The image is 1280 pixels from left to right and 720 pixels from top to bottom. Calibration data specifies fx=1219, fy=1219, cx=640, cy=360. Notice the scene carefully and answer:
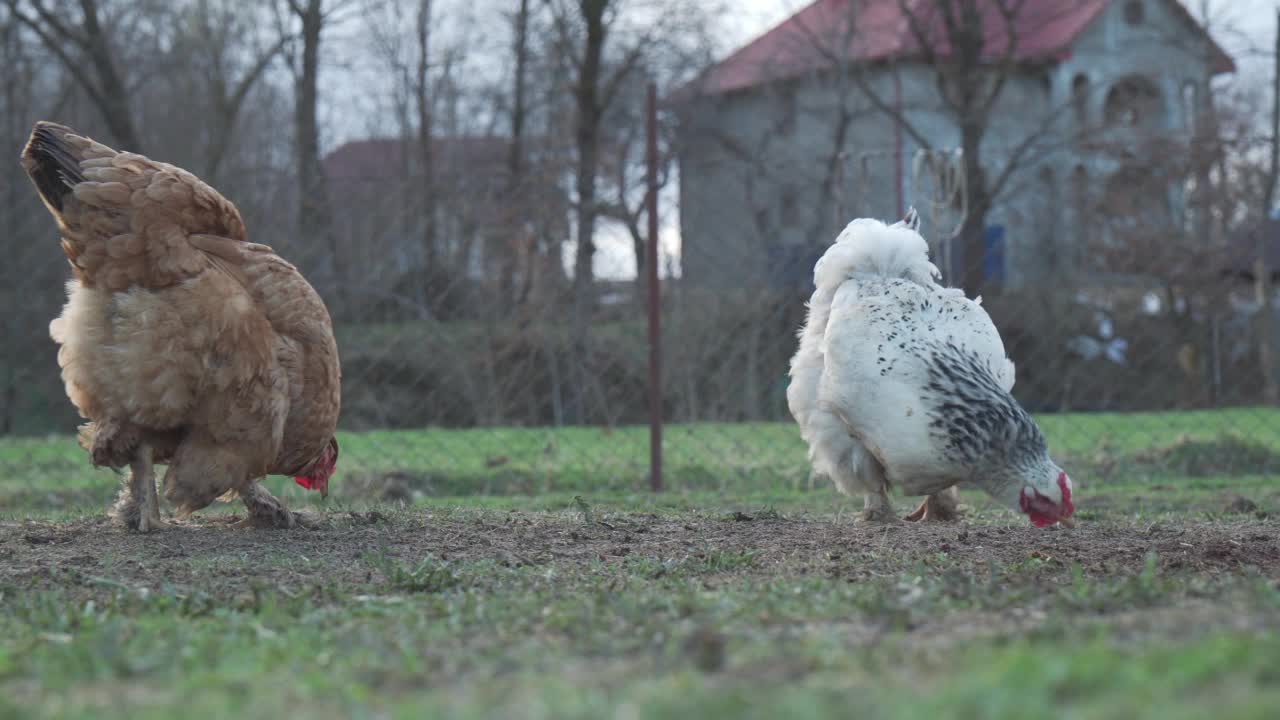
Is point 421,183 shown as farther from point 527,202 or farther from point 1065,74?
point 1065,74

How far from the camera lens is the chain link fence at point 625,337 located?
9.14 meters

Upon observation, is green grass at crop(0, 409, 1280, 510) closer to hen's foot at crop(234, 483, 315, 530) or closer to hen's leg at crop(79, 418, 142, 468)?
hen's foot at crop(234, 483, 315, 530)

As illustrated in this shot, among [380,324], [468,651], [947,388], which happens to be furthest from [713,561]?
[380,324]

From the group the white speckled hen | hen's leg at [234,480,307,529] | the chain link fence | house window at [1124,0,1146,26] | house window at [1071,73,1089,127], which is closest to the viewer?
the white speckled hen

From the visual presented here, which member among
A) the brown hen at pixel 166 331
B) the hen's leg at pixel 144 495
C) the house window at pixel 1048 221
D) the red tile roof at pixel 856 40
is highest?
the red tile roof at pixel 856 40

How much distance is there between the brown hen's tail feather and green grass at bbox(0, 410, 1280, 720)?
1.45 metres

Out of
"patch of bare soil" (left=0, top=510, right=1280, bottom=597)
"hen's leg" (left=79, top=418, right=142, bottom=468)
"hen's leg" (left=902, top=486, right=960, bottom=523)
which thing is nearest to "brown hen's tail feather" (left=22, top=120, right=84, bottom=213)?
"hen's leg" (left=79, top=418, right=142, bottom=468)

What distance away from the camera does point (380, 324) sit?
391 inches

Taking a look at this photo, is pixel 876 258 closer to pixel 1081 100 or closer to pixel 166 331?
pixel 166 331

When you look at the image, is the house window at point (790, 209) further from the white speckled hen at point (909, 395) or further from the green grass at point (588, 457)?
the white speckled hen at point (909, 395)

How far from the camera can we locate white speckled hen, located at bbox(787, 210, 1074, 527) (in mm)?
5160

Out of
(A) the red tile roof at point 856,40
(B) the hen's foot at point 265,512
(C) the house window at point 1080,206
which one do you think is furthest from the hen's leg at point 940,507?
(A) the red tile roof at point 856,40

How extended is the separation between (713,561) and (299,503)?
3921 millimetres

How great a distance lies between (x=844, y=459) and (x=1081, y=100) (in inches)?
688
